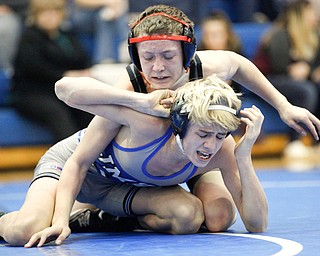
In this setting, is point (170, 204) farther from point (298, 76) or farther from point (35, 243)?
point (298, 76)

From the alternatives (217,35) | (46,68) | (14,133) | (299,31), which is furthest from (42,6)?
(299,31)

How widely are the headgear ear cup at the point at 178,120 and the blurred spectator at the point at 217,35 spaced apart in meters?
4.45

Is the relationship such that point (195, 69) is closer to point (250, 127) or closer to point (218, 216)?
point (250, 127)

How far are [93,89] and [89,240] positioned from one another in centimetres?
72

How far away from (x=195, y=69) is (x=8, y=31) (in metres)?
4.75

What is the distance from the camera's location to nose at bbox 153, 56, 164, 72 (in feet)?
12.5

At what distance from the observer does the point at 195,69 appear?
406 cm

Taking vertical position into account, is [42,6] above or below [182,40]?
above

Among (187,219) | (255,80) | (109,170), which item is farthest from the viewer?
(255,80)

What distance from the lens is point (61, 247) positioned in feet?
12.3

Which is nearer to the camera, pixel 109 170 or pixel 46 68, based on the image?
pixel 109 170

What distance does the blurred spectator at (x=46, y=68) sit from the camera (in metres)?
7.84

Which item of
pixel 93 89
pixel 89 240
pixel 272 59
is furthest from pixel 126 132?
pixel 272 59

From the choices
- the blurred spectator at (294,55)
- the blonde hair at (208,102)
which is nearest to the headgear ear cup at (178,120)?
the blonde hair at (208,102)
